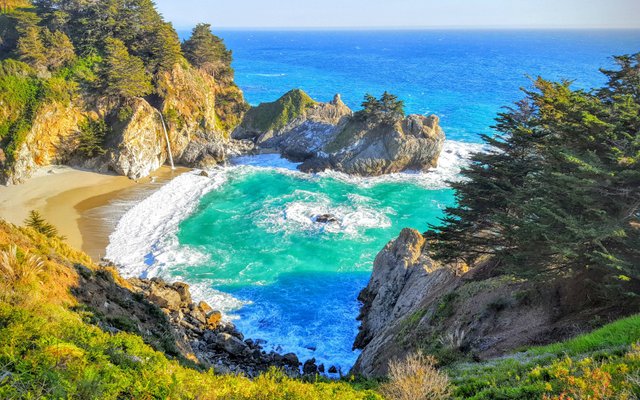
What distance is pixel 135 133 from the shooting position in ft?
150

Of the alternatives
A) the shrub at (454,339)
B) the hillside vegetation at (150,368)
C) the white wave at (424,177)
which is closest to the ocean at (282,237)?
the white wave at (424,177)

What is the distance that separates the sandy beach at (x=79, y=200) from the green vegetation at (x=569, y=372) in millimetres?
29247

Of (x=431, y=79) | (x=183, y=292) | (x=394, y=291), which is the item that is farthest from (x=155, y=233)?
(x=431, y=79)

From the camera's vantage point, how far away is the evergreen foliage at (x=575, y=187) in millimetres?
12156

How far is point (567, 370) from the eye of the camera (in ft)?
25.5

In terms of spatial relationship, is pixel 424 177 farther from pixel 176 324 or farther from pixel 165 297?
pixel 176 324

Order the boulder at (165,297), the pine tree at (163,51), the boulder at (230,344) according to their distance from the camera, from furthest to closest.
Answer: the pine tree at (163,51)
the boulder at (165,297)
the boulder at (230,344)

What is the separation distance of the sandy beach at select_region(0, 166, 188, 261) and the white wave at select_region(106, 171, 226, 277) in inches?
44.0

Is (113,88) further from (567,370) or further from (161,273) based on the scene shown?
(567,370)

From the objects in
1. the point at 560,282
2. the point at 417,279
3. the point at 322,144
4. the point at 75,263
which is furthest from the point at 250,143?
the point at 560,282

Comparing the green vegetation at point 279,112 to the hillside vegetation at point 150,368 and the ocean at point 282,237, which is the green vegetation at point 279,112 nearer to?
the ocean at point 282,237

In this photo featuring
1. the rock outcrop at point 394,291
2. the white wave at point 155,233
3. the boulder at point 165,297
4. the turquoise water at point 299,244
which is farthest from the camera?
the white wave at point 155,233

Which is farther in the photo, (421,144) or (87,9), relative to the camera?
(87,9)

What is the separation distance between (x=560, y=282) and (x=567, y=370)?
882cm
